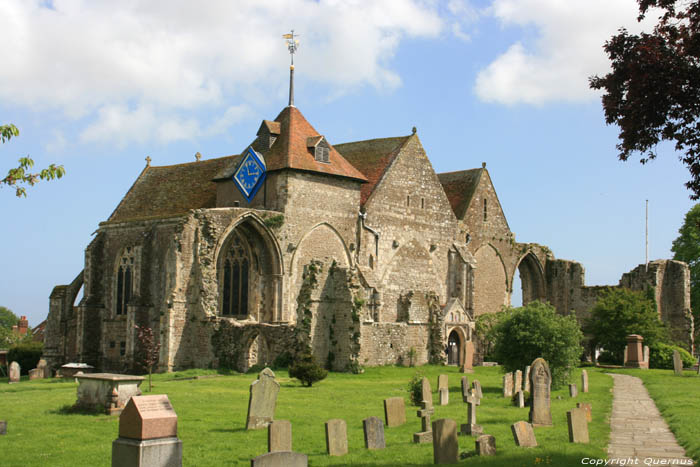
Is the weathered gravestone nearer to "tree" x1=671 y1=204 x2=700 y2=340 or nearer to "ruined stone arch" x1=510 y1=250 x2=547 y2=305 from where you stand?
"ruined stone arch" x1=510 y1=250 x2=547 y2=305

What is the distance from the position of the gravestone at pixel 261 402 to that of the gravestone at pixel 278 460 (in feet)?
27.9

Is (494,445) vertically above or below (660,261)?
below

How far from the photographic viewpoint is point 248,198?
41.6 m

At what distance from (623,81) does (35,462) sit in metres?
12.5

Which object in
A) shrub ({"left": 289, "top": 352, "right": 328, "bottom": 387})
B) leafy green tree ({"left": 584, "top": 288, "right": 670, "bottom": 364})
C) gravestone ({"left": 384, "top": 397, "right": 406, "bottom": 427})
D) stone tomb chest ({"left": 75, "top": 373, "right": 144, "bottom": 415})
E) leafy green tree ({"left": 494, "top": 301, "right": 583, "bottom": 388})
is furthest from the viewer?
leafy green tree ({"left": 584, "top": 288, "right": 670, "bottom": 364})

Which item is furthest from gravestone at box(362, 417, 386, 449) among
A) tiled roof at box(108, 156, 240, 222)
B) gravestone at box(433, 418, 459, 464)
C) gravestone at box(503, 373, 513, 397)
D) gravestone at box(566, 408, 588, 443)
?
tiled roof at box(108, 156, 240, 222)

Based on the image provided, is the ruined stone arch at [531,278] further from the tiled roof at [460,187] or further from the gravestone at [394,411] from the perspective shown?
the gravestone at [394,411]

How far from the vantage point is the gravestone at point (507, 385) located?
25.9 metres

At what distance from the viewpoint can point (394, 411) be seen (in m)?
18.6

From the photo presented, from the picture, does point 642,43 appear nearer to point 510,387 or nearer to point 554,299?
point 510,387

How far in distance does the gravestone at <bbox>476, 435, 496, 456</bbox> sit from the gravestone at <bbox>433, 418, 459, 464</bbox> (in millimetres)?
837

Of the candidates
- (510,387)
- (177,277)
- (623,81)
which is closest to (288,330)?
(177,277)

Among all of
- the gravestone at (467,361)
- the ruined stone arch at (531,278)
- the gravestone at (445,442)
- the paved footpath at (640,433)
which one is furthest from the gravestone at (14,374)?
the ruined stone arch at (531,278)

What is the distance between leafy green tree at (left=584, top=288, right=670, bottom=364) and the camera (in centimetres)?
4438
